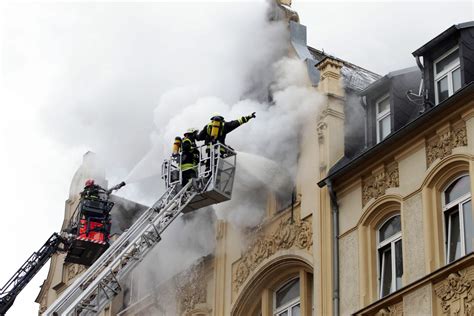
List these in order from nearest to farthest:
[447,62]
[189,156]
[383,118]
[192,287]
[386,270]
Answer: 1. [386,270]
2. [447,62]
3. [383,118]
4. [189,156]
5. [192,287]

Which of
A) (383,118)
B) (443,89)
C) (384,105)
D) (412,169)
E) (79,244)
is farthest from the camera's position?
(79,244)

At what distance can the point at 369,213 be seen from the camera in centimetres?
2034

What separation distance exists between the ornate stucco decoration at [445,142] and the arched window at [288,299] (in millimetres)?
4419

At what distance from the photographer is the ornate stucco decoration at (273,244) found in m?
21.8

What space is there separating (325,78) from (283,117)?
130 centimetres

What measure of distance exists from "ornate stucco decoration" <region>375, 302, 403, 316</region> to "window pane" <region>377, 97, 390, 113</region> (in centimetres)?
448

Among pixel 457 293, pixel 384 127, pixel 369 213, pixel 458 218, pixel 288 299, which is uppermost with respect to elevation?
pixel 384 127

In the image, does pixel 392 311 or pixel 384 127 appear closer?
pixel 392 311

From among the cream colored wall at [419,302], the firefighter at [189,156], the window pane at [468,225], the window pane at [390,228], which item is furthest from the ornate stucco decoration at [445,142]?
the firefighter at [189,156]

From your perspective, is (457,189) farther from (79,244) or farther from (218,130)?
(79,244)

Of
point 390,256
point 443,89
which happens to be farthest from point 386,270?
point 443,89

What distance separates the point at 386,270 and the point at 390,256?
259mm

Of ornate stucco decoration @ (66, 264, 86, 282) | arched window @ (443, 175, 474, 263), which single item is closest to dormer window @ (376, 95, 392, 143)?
arched window @ (443, 175, 474, 263)

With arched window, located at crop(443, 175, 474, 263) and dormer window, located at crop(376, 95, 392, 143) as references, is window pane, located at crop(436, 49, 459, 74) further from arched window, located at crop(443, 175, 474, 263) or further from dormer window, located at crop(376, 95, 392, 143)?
arched window, located at crop(443, 175, 474, 263)
